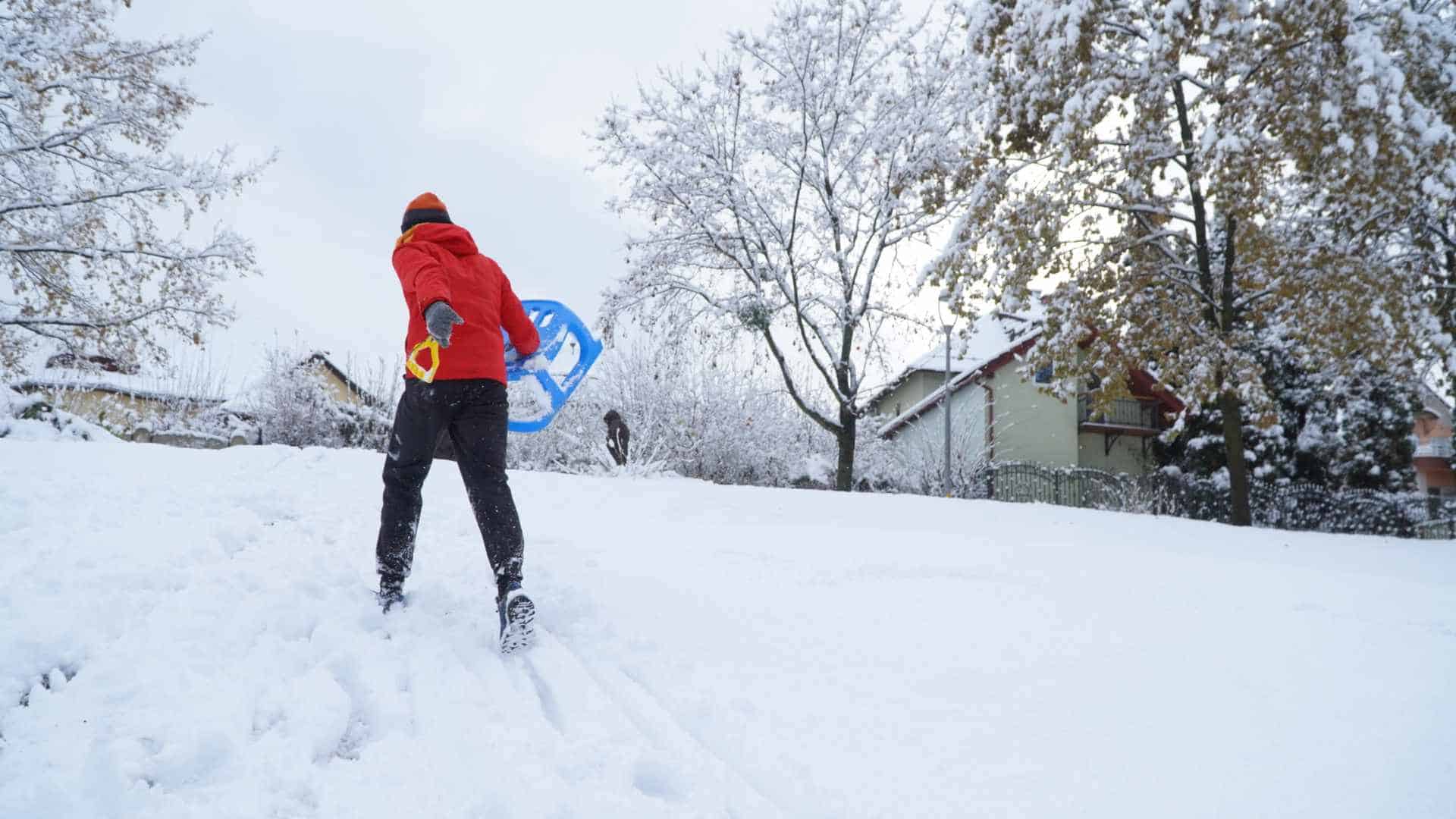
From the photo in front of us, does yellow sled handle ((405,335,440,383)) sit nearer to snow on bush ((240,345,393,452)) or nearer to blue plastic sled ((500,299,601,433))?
blue plastic sled ((500,299,601,433))

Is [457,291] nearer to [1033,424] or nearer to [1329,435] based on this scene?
[1329,435]

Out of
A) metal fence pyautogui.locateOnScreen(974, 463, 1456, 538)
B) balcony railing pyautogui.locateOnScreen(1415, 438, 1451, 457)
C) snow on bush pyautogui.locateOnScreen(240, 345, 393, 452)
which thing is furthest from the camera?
balcony railing pyautogui.locateOnScreen(1415, 438, 1451, 457)

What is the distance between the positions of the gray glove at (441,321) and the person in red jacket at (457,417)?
5.1 inches

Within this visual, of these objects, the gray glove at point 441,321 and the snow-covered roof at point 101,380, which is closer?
the gray glove at point 441,321

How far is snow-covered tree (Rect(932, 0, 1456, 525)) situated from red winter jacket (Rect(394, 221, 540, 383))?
9413 mm

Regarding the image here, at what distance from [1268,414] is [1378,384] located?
9946 mm

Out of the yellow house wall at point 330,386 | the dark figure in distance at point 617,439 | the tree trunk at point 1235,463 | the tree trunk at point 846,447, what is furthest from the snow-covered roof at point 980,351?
the yellow house wall at point 330,386

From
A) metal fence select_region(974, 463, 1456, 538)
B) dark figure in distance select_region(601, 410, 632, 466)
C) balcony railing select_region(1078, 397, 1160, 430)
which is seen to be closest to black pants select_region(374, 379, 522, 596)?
dark figure in distance select_region(601, 410, 632, 466)

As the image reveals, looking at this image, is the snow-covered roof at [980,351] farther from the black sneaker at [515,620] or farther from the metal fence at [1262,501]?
the black sneaker at [515,620]

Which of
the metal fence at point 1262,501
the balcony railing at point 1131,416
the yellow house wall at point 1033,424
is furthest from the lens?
the balcony railing at point 1131,416

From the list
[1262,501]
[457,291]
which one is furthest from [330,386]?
[1262,501]

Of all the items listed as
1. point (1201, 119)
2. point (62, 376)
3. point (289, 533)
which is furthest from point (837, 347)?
point (62, 376)

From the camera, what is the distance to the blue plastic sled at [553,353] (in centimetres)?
410

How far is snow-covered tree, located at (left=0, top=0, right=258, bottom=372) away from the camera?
1273 centimetres
